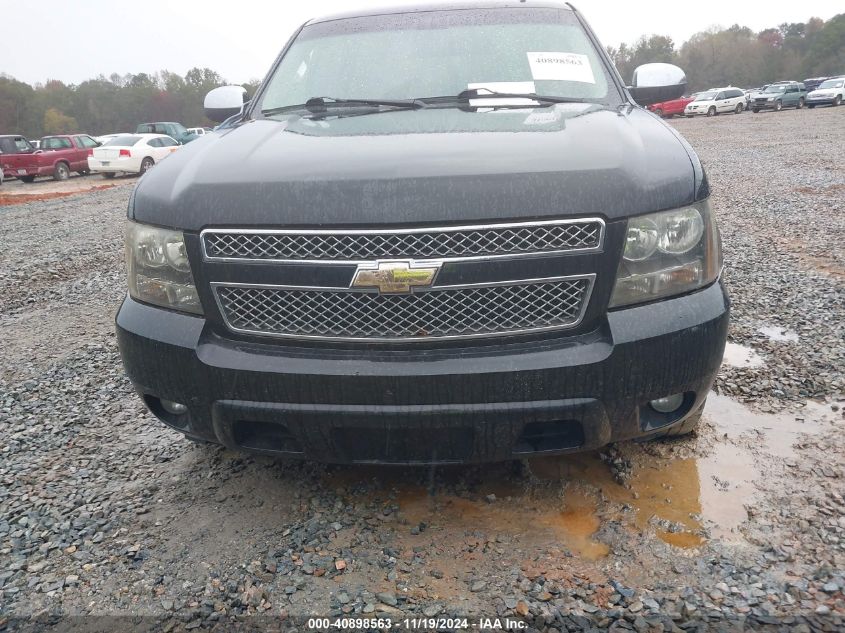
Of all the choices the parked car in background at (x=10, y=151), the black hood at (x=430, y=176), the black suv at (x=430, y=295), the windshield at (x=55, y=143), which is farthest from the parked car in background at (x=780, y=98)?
the black suv at (x=430, y=295)

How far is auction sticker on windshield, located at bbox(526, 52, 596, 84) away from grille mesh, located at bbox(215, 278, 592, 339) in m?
1.51

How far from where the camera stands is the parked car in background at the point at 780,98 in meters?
39.8

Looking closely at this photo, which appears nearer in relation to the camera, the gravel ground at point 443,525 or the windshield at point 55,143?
the gravel ground at point 443,525

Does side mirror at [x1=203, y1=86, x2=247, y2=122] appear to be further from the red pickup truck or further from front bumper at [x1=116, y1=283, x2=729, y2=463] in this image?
the red pickup truck

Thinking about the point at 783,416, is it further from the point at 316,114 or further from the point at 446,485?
the point at 316,114

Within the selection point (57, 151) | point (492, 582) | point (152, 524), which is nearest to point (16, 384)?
point (152, 524)

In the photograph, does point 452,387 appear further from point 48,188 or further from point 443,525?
point 48,188

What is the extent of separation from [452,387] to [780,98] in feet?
149

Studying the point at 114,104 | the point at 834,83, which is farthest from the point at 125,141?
the point at 114,104

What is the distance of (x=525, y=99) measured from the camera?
290 cm

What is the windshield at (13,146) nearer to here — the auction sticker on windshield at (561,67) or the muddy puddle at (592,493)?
the auction sticker on windshield at (561,67)

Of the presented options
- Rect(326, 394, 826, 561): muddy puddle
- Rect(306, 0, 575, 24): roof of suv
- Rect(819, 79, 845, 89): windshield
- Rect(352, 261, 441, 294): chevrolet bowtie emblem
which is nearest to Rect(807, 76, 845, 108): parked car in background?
Rect(819, 79, 845, 89): windshield

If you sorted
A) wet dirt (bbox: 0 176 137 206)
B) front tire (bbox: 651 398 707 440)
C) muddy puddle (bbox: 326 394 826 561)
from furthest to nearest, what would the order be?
1. wet dirt (bbox: 0 176 137 206)
2. front tire (bbox: 651 398 707 440)
3. muddy puddle (bbox: 326 394 826 561)

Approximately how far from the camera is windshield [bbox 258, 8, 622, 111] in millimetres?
3088
